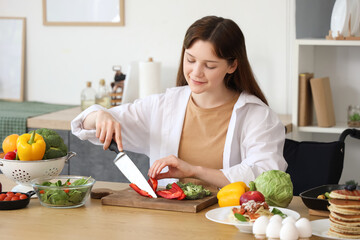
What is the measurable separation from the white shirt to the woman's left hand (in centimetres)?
12

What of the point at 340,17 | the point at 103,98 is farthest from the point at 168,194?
the point at 103,98

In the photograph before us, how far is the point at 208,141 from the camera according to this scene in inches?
88.1

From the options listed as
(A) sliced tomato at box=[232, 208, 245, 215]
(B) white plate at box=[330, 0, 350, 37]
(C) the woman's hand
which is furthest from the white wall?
(A) sliced tomato at box=[232, 208, 245, 215]

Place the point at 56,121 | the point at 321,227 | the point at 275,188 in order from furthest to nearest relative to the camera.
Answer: the point at 56,121
the point at 275,188
the point at 321,227

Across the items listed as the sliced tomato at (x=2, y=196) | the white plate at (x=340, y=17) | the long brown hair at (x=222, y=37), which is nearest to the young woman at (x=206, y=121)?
the long brown hair at (x=222, y=37)

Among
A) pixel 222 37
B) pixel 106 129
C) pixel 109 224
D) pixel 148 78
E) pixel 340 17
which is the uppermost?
pixel 340 17

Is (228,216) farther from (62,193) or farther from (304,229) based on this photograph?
(62,193)

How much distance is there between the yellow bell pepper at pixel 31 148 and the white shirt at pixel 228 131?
0.32 meters

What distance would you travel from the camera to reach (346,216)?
1.39m

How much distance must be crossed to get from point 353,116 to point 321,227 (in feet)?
5.55

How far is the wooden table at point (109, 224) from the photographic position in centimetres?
148

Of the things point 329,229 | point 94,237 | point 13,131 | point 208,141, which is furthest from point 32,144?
point 13,131

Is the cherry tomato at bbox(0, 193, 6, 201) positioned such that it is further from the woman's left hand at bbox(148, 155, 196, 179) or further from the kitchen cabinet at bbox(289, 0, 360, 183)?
the kitchen cabinet at bbox(289, 0, 360, 183)

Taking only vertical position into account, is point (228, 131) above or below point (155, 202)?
above
